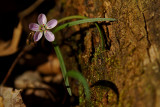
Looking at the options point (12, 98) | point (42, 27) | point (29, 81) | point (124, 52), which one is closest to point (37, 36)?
point (42, 27)

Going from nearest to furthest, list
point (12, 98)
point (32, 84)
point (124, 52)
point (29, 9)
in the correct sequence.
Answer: point (124, 52) → point (12, 98) → point (32, 84) → point (29, 9)

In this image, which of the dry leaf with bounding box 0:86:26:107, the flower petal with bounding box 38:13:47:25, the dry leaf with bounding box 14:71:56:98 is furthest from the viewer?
the dry leaf with bounding box 14:71:56:98

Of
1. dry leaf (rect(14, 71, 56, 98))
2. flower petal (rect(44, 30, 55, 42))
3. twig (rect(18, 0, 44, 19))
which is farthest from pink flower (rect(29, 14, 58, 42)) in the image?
twig (rect(18, 0, 44, 19))

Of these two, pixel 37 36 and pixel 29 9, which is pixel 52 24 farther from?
pixel 29 9

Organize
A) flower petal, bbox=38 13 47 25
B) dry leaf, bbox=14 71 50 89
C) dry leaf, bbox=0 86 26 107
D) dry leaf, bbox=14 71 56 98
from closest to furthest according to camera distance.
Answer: dry leaf, bbox=0 86 26 107 → flower petal, bbox=38 13 47 25 → dry leaf, bbox=14 71 56 98 → dry leaf, bbox=14 71 50 89

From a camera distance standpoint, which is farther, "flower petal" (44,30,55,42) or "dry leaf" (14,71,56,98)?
"dry leaf" (14,71,56,98)

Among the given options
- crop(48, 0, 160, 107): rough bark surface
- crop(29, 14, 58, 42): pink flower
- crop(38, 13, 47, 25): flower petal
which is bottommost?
crop(48, 0, 160, 107): rough bark surface

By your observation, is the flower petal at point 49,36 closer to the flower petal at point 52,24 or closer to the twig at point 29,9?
the flower petal at point 52,24

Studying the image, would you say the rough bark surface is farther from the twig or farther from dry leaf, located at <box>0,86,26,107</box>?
the twig

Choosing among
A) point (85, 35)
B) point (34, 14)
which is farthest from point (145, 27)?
point (34, 14)

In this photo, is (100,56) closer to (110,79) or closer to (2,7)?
(110,79)
